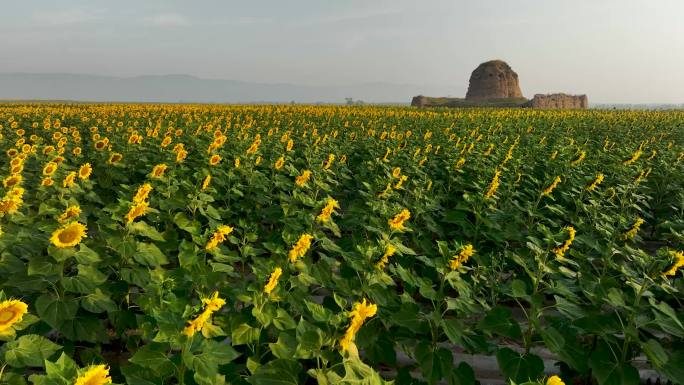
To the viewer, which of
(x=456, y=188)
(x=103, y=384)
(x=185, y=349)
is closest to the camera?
(x=103, y=384)

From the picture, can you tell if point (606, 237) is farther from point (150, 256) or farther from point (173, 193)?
point (173, 193)

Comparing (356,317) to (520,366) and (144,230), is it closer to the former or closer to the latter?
(520,366)

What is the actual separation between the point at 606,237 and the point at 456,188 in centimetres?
317

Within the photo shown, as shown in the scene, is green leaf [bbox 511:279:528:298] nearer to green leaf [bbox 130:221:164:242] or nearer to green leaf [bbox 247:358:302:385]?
green leaf [bbox 247:358:302:385]

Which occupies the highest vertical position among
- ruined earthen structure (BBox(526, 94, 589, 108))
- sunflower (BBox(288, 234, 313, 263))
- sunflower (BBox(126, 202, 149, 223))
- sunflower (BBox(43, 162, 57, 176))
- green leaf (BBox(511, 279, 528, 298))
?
ruined earthen structure (BBox(526, 94, 589, 108))

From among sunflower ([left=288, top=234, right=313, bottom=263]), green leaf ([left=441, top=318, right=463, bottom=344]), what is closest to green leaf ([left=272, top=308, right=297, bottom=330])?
sunflower ([left=288, top=234, right=313, bottom=263])

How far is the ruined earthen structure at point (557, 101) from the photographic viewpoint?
6650 cm

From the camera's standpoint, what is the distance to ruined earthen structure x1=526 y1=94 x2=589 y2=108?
66.5 metres

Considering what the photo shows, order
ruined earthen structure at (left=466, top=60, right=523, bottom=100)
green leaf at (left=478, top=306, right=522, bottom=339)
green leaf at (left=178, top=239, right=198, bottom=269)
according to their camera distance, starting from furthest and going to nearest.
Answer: ruined earthen structure at (left=466, top=60, right=523, bottom=100) → green leaf at (left=178, top=239, right=198, bottom=269) → green leaf at (left=478, top=306, right=522, bottom=339)

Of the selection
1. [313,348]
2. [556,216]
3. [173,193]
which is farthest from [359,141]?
[313,348]

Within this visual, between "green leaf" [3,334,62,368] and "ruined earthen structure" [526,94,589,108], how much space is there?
2733 inches

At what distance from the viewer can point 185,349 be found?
2.29 meters

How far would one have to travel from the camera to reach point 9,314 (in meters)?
2.32

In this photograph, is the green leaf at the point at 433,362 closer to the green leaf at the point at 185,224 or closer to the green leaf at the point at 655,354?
the green leaf at the point at 655,354
